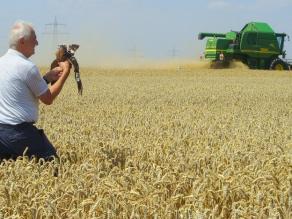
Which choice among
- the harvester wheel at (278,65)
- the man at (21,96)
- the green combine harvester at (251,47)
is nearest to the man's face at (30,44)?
the man at (21,96)

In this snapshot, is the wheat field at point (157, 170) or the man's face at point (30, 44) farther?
the man's face at point (30, 44)

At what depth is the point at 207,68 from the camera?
117ft

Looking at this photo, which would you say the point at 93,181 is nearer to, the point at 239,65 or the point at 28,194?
the point at 28,194

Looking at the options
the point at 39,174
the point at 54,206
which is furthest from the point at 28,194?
the point at 39,174

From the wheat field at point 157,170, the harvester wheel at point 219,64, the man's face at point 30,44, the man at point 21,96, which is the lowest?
the harvester wheel at point 219,64

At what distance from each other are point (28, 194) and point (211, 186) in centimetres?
128

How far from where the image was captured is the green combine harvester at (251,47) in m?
33.8

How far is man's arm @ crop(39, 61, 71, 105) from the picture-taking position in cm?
509

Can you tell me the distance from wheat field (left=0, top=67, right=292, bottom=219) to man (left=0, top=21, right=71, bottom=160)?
284 millimetres

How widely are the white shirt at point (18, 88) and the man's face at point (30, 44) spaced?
58 mm

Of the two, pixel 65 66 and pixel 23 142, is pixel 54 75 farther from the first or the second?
pixel 23 142

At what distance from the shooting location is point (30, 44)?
5008 mm

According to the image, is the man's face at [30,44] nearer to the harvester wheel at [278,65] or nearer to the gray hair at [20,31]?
the gray hair at [20,31]

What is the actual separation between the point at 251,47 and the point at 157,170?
30.3m
